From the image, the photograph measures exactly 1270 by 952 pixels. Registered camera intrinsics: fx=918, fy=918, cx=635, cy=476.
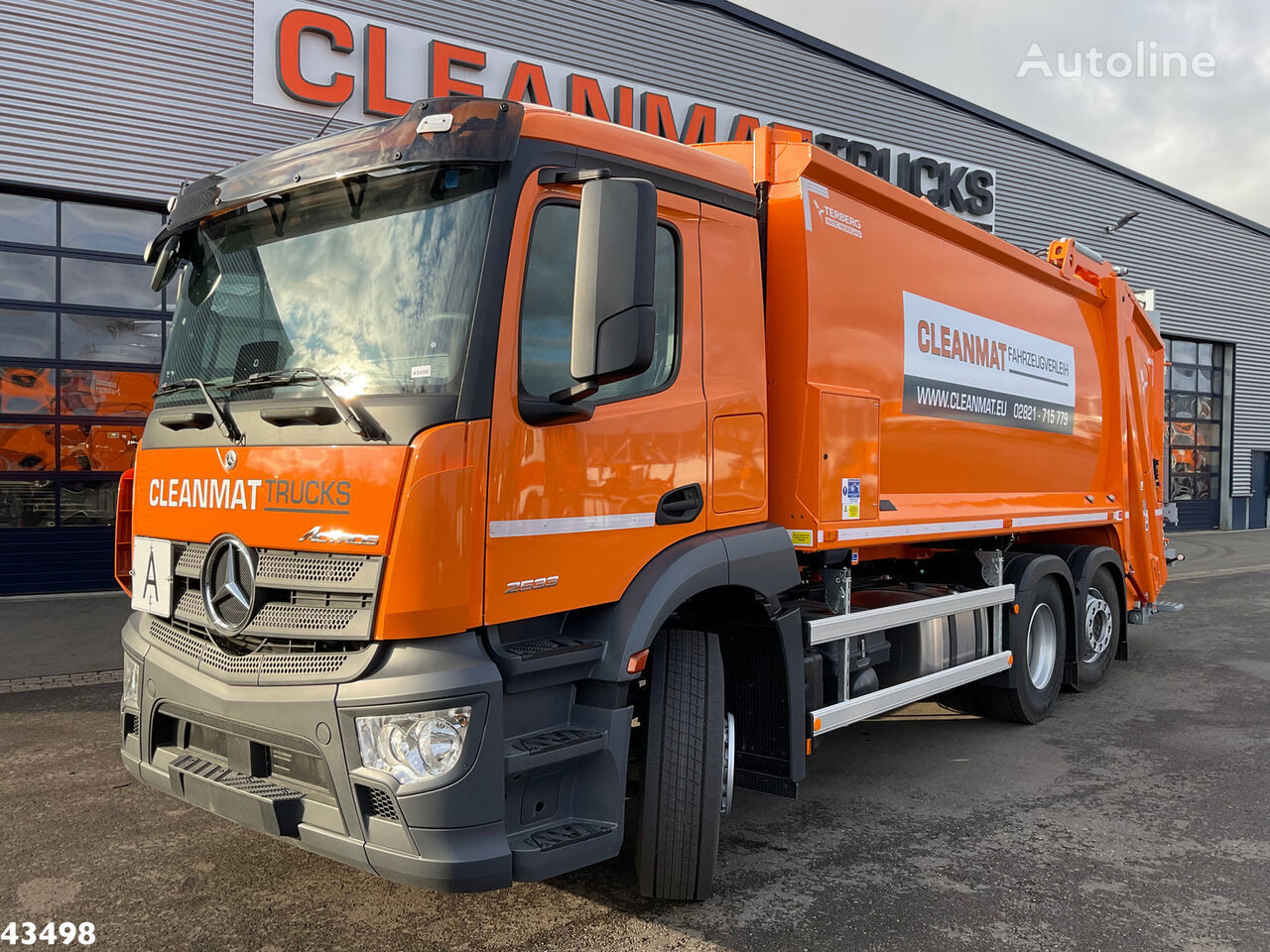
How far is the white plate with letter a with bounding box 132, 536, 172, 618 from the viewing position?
331 centimetres

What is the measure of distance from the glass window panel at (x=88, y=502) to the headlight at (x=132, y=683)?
7.82m

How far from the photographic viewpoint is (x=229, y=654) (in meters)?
2.98

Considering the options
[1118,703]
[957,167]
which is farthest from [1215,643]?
[957,167]

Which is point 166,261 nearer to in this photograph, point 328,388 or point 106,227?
point 328,388

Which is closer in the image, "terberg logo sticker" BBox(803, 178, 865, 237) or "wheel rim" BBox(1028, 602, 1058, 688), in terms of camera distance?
"terberg logo sticker" BBox(803, 178, 865, 237)

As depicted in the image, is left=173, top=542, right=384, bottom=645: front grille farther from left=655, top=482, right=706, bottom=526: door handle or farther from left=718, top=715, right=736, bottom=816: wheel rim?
left=718, top=715, right=736, bottom=816: wheel rim

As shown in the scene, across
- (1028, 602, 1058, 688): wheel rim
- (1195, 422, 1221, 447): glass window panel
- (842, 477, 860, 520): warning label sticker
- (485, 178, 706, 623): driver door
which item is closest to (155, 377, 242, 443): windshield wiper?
(485, 178, 706, 623): driver door

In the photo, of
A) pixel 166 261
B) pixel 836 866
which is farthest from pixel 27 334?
pixel 836 866

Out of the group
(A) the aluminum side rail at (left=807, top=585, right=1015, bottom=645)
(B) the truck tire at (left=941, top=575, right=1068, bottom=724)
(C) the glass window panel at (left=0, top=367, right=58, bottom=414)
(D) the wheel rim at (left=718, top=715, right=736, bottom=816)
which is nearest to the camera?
(D) the wheel rim at (left=718, top=715, right=736, bottom=816)

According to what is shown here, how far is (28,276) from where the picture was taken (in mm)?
10070

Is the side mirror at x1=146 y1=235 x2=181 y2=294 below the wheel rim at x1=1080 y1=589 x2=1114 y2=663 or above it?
above

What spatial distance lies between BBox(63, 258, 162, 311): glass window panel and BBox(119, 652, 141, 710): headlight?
819 cm

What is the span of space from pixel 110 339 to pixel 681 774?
986 centimetres

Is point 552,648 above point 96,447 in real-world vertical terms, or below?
below
